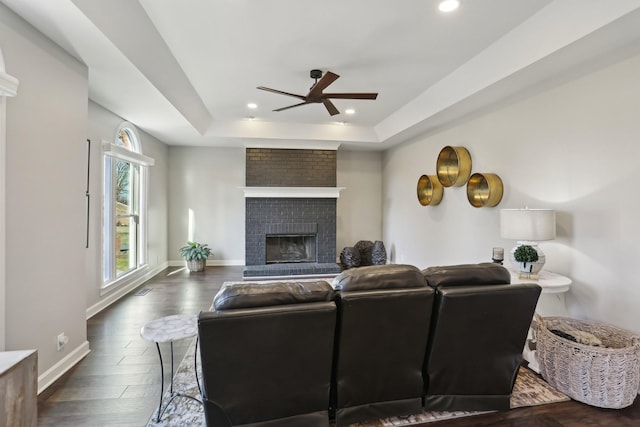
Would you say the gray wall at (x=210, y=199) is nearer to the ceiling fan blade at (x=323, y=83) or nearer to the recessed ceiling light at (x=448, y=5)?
the ceiling fan blade at (x=323, y=83)

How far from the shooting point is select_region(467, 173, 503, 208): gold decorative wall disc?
358 centimetres

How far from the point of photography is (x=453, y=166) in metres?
4.50

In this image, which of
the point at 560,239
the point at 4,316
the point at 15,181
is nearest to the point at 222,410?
the point at 4,316

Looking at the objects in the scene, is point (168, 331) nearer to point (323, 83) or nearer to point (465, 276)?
point (465, 276)

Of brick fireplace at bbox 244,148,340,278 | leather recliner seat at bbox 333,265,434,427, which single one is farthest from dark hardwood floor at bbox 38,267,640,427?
brick fireplace at bbox 244,148,340,278

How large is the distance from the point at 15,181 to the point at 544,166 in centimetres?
436

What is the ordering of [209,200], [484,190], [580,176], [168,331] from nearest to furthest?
[168,331] → [580,176] → [484,190] → [209,200]

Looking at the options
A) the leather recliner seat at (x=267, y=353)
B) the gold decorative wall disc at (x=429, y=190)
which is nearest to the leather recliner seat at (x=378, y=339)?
the leather recliner seat at (x=267, y=353)

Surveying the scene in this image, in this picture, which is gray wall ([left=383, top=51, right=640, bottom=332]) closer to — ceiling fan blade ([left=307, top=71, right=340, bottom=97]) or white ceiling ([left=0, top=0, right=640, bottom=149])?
white ceiling ([left=0, top=0, right=640, bottom=149])

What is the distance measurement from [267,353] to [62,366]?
2.01 meters

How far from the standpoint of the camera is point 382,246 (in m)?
6.45

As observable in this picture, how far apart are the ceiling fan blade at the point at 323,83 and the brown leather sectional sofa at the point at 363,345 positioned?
6.52 ft

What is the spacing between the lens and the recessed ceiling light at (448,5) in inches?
91.6

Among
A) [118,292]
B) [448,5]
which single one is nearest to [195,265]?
[118,292]
